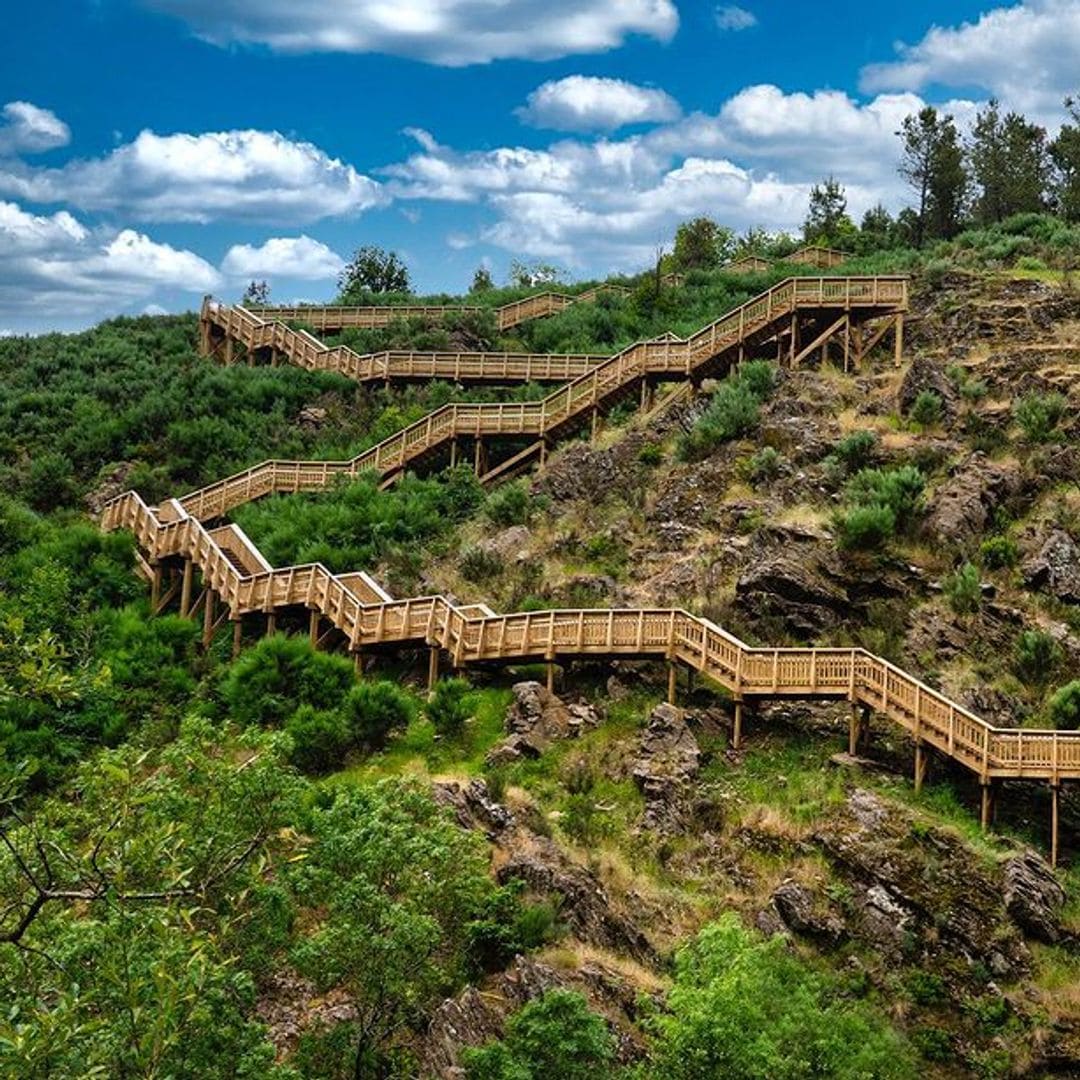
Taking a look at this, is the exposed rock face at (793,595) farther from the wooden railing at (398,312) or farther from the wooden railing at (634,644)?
the wooden railing at (398,312)

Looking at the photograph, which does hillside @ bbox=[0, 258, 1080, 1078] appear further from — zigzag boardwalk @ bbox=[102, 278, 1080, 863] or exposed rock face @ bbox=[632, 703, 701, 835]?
zigzag boardwalk @ bbox=[102, 278, 1080, 863]

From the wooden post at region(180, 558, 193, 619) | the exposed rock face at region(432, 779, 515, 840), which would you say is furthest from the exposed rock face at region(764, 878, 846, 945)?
the wooden post at region(180, 558, 193, 619)

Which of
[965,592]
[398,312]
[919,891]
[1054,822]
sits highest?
[398,312]

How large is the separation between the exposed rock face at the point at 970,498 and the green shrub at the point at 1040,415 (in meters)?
1.53

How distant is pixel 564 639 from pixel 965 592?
8206mm

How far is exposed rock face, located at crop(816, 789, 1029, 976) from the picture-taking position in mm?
19062

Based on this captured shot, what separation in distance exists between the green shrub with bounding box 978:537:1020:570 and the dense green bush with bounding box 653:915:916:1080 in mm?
13844

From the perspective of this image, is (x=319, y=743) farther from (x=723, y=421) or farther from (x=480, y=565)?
(x=723, y=421)

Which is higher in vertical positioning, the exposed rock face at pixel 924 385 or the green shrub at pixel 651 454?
the exposed rock face at pixel 924 385

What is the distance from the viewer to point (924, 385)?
113 feet

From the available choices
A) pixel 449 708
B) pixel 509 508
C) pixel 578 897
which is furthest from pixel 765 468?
pixel 578 897

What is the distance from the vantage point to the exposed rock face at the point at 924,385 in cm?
3400

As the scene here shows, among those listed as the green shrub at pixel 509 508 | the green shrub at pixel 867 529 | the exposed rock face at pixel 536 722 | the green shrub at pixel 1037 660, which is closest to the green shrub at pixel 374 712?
the exposed rock face at pixel 536 722

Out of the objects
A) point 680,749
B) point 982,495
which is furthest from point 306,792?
point 982,495
